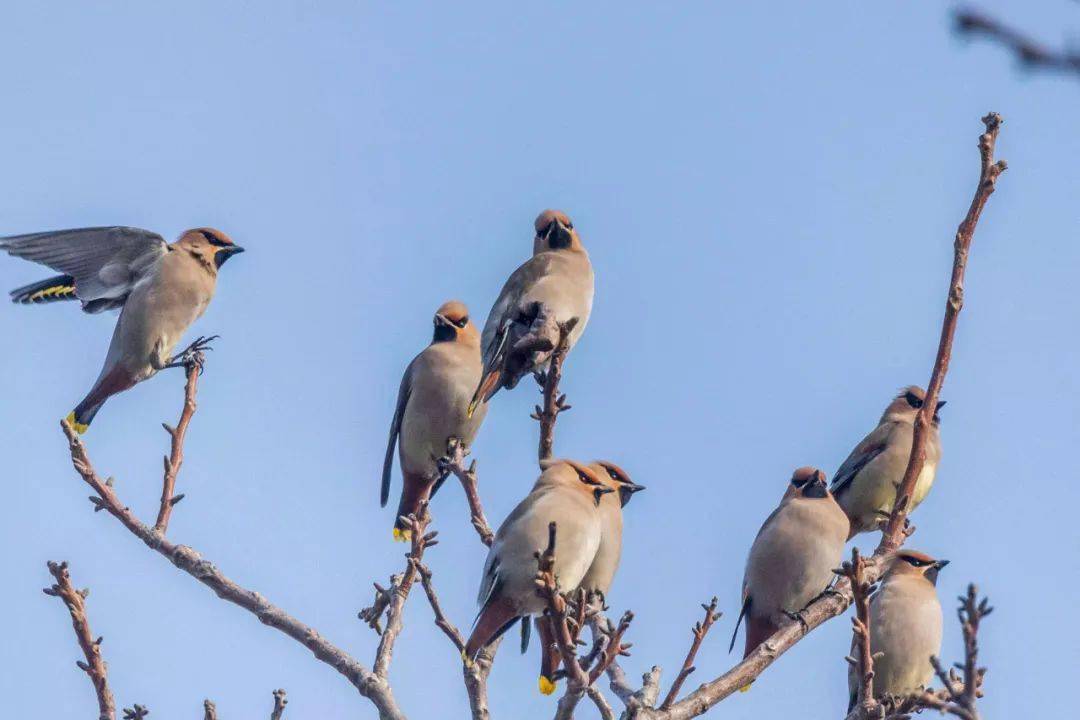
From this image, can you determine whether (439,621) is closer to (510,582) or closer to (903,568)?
(510,582)

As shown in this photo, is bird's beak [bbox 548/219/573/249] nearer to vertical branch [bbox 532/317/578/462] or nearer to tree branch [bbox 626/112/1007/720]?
vertical branch [bbox 532/317/578/462]

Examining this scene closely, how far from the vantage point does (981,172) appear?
411 cm

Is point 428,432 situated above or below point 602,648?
above

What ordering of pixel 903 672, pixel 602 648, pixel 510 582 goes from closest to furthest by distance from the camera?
pixel 602 648, pixel 510 582, pixel 903 672

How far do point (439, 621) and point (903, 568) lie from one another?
3.06 m

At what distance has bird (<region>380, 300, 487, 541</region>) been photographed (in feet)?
21.7

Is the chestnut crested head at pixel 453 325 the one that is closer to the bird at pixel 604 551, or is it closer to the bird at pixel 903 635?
the bird at pixel 604 551

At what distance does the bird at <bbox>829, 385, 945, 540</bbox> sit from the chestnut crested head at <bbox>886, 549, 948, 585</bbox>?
75 cm

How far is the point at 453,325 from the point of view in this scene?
7020mm

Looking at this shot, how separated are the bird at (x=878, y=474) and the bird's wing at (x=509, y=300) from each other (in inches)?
94.1

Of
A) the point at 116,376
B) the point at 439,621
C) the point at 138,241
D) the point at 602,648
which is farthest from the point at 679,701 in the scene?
the point at 138,241

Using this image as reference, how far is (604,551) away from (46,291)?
3.30 meters

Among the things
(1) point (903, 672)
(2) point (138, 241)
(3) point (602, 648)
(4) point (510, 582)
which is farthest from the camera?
(2) point (138, 241)

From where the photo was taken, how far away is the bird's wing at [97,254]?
6883 mm
